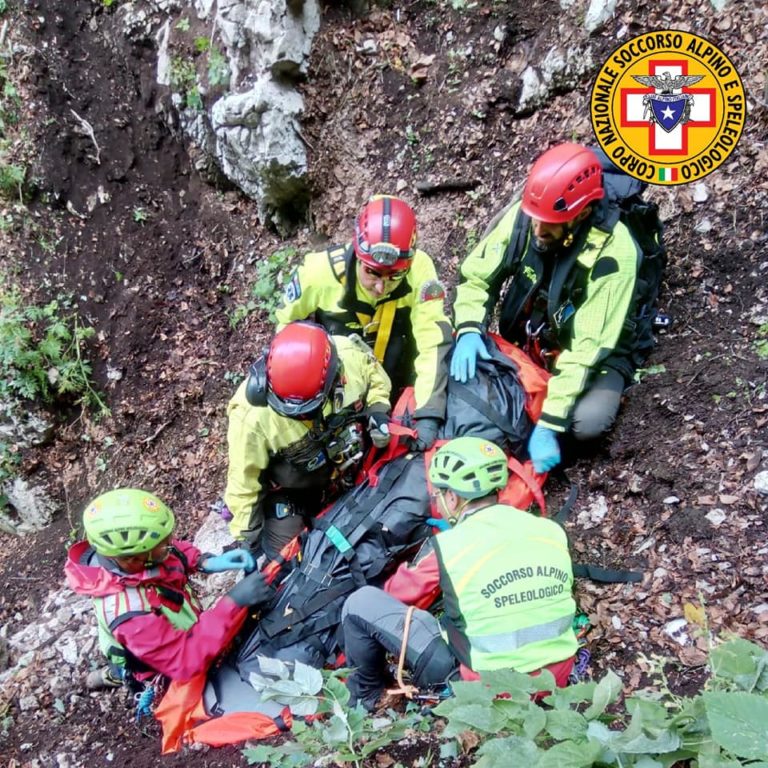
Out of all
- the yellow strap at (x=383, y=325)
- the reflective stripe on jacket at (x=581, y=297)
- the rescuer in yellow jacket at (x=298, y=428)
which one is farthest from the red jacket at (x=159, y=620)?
the reflective stripe on jacket at (x=581, y=297)

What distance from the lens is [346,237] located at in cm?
694

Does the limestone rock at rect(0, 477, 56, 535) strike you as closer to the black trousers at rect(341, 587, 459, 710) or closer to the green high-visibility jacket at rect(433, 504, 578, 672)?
the black trousers at rect(341, 587, 459, 710)

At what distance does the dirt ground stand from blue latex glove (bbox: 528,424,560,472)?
30 cm

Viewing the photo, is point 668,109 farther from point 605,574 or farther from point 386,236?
point 605,574

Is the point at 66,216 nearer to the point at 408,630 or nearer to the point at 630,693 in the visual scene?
the point at 408,630

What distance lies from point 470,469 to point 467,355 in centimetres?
143

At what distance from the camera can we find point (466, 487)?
131 inches

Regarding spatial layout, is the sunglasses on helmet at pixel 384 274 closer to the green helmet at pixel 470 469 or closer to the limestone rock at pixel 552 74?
the green helmet at pixel 470 469

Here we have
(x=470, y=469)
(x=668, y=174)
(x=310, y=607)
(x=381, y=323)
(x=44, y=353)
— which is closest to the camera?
(x=470, y=469)

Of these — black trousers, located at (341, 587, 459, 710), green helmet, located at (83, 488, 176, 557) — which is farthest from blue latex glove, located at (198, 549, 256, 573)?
black trousers, located at (341, 587, 459, 710)

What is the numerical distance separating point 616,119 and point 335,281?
279 centimetres

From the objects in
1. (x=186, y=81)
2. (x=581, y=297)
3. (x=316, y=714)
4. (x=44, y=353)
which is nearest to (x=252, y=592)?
(x=316, y=714)

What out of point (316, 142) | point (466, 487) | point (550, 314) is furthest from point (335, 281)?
point (316, 142)

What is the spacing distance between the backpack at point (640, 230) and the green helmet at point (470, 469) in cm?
160
